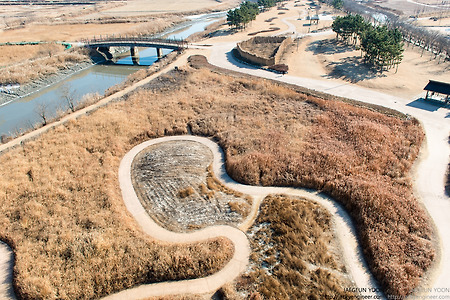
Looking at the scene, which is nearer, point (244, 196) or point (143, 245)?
point (143, 245)

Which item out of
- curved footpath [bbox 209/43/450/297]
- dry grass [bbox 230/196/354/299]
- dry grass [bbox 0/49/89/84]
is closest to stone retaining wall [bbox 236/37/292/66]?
curved footpath [bbox 209/43/450/297]

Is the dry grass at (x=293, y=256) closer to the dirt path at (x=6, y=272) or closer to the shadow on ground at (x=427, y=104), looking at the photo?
the dirt path at (x=6, y=272)

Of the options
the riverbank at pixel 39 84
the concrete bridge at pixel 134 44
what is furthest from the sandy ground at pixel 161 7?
the riverbank at pixel 39 84

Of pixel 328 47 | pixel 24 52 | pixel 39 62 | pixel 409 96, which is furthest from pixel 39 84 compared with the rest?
pixel 409 96

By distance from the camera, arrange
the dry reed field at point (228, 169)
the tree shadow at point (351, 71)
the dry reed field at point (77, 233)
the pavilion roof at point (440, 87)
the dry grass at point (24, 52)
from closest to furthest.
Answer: the dry reed field at point (77, 233) < the dry reed field at point (228, 169) < the pavilion roof at point (440, 87) < the tree shadow at point (351, 71) < the dry grass at point (24, 52)

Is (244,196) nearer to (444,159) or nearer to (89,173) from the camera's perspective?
(89,173)

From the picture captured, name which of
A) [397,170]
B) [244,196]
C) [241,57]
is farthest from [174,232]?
[241,57]
